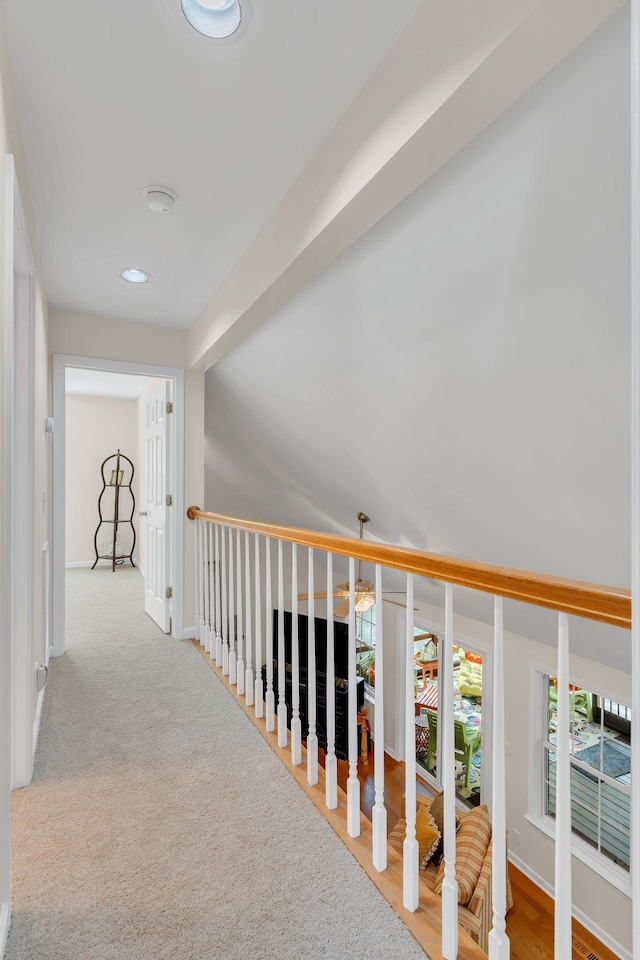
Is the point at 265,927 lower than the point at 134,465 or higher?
lower

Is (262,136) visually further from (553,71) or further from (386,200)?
(553,71)

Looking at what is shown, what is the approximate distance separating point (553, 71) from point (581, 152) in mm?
196

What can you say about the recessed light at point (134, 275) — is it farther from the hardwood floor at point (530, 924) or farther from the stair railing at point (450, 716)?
the hardwood floor at point (530, 924)

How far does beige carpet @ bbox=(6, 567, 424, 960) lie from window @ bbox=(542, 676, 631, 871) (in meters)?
3.00

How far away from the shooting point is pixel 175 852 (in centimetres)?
153

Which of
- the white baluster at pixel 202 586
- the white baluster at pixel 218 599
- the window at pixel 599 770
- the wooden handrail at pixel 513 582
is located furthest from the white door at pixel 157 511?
the window at pixel 599 770

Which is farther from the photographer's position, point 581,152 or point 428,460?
point 428,460

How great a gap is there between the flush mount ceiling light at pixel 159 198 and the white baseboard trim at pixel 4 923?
2.29m

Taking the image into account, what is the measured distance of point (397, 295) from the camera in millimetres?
2074

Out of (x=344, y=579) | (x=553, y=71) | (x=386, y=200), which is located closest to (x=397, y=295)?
(x=386, y=200)

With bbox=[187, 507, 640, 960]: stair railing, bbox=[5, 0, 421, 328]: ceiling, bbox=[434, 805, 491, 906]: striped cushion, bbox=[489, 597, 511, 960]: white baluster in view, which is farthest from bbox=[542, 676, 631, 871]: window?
bbox=[5, 0, 421, 328]: ceiling

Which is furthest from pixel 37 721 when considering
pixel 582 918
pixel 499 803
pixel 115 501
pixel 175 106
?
pixel 115 501

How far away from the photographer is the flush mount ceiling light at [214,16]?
1.23 meters

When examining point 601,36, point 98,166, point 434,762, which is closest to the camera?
point 601,36
